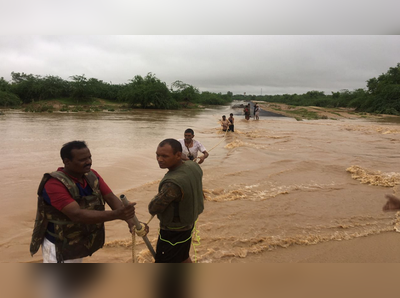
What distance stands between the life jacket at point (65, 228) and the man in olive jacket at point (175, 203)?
1.64 feet

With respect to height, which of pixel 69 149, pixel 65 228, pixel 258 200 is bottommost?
pixel 258 200

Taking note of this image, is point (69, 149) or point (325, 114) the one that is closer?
point (69, 149)

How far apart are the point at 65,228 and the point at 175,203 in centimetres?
83

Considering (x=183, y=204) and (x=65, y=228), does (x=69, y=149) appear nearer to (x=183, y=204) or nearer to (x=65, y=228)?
(x=65, y=228)

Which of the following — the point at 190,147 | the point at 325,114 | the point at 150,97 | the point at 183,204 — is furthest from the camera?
the point at 150,97

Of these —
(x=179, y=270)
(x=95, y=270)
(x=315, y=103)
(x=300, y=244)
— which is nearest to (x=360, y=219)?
(x=300, y=244)

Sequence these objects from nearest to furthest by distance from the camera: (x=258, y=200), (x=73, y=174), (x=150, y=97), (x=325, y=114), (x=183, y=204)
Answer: (x=73, y=174), (x=183, y=204), (x=258, y=200), (x=325, y=114), (x=150, y=97)

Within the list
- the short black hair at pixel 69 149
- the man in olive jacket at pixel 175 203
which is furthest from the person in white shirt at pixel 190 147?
the short black hair at pixel 69 149

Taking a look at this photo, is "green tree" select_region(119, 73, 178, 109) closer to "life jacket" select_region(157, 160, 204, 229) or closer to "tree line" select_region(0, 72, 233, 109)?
"tree line" select_region(0, 72, 233, 109)

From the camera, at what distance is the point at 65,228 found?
190 cm

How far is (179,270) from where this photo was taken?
144 cm

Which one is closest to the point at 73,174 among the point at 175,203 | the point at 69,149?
the point at 69,149

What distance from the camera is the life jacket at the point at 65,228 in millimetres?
1860

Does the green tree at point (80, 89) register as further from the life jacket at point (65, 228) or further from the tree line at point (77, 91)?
the life jacket at point (65, 228)
